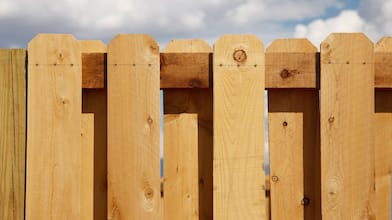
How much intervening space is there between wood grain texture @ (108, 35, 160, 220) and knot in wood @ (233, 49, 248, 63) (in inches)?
17.1

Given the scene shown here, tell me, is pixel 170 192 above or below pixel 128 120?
below

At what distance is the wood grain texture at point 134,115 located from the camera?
119 inches

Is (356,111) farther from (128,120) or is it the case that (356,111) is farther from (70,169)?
(70,169)

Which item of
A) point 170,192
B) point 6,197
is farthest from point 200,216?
point 6,197

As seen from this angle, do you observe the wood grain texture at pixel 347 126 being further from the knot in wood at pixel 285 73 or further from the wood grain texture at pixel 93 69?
the wood grain texture at pixel 93 69

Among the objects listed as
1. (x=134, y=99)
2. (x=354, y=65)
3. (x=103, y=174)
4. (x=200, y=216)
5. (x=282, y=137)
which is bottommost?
(x=200, y=216)

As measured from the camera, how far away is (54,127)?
10.1ft

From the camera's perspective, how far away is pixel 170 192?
121 inches

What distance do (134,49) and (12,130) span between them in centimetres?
85

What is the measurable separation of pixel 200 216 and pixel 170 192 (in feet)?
0.73

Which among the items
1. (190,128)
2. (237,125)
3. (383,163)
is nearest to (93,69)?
(190,128)

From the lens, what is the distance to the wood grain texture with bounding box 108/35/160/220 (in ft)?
9.89

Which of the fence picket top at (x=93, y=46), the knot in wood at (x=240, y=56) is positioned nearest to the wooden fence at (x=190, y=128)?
the knot in wood at (x=240, y=56)

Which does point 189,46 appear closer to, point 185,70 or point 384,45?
point 185,70
